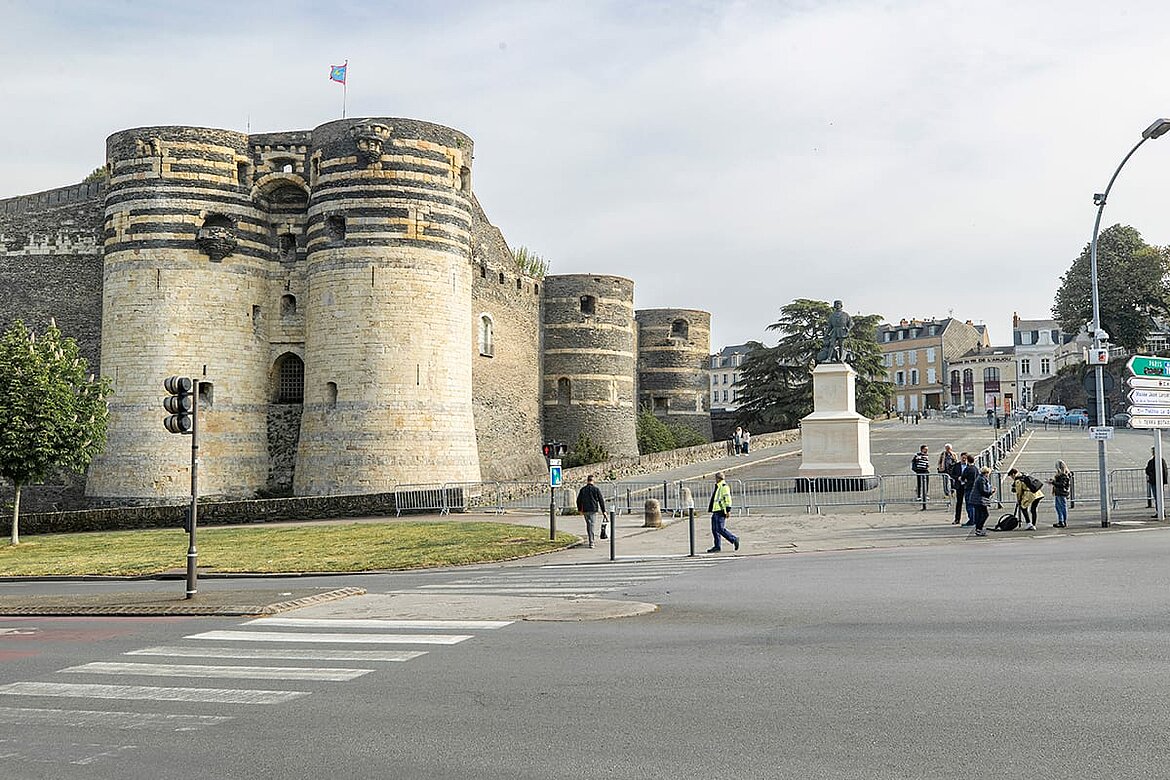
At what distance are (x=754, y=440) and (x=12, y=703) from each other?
1901 inches

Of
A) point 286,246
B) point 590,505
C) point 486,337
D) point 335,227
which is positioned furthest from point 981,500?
point 486,337

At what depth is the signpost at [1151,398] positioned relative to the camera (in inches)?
874

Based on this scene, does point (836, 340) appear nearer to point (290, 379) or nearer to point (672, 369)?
point (290, 379)

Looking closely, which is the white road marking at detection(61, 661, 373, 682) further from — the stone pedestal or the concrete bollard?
the stone pedestal

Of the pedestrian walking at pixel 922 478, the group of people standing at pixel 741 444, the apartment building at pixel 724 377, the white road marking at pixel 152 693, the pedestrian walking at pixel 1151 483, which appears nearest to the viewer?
the white road marking at pixel 152 693

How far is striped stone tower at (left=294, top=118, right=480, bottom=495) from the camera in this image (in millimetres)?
37781

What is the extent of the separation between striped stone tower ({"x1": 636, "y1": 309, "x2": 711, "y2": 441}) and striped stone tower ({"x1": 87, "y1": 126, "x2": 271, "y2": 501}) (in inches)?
1393

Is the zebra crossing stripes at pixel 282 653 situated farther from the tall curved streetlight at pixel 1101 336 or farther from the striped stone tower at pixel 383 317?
the striped stone tower at pixel 383 317

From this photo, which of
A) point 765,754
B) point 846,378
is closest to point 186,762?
point 765,754

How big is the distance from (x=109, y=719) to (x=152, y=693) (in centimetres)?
83

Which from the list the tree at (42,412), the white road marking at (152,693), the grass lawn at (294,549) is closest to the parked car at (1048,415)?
the grass lawn at (294,549)

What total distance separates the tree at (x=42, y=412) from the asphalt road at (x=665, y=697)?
23.3 meters

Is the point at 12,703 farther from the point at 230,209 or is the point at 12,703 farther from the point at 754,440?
the point at 754,440

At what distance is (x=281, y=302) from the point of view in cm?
4216
